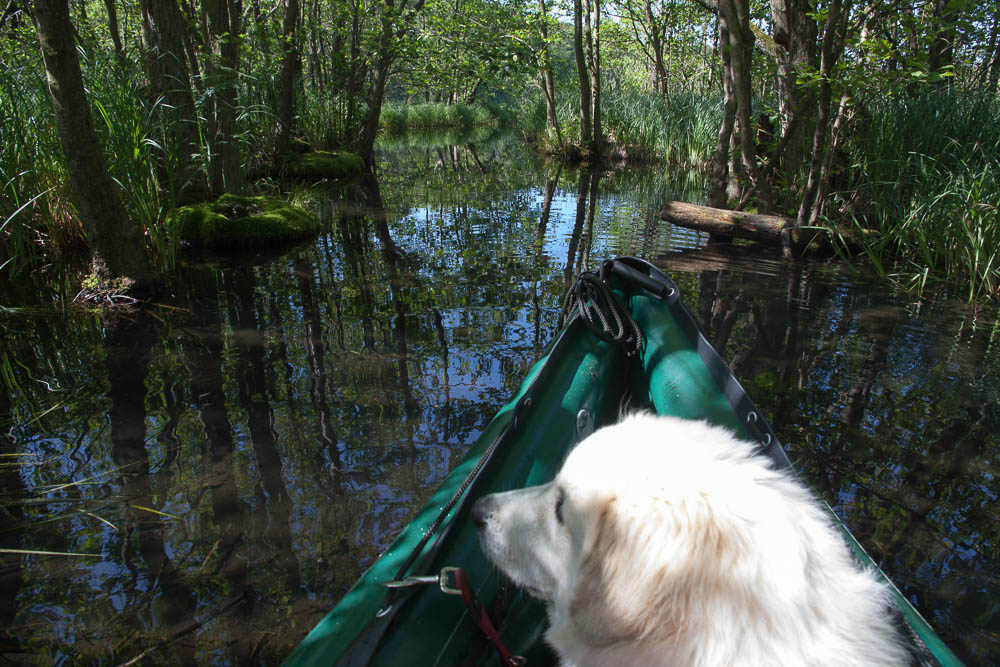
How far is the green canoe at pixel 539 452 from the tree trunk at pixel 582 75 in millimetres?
15219

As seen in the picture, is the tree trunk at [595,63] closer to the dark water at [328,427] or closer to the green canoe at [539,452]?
the dark water at [328,427]

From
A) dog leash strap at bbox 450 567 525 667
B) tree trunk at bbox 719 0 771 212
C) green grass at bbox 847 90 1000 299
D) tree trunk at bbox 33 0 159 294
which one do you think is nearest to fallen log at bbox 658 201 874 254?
green grass at bbox 847 90 1000 299

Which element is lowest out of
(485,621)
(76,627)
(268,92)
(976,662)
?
(976,662)

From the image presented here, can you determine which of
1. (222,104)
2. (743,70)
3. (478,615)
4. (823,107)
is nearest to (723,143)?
(743,70)

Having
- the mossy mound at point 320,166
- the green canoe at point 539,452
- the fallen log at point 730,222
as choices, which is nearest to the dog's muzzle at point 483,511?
the green canoe at point 539,452

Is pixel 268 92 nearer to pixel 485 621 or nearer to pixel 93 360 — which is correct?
pixel 93 360

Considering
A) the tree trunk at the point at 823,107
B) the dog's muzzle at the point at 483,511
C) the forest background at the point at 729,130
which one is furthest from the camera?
the tree trunk at the point at 823,107

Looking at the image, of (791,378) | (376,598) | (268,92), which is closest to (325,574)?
(376,598)

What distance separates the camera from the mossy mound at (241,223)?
786 cm

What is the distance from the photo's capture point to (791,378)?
4492 millimetres

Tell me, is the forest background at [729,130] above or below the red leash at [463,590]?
above

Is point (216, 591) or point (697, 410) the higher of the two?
point (697, 410)

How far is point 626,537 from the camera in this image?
1113mm

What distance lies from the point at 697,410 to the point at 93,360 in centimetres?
445
